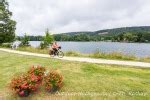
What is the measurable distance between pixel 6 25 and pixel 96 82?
143 ft

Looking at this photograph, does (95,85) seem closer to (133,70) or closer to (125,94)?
(125,94)

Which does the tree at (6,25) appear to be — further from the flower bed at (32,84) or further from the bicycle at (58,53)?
the flower bed at (32,84)

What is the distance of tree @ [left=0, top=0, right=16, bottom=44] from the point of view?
182 feet

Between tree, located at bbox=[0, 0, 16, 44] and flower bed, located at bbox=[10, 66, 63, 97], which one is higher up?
tree, located at bbox=[0, 0, 16, 44]

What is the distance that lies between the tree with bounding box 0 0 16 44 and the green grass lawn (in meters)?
37.7

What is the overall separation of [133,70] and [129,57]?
602 centimetres

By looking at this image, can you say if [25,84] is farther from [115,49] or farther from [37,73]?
[115,49]

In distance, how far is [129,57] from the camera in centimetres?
2344

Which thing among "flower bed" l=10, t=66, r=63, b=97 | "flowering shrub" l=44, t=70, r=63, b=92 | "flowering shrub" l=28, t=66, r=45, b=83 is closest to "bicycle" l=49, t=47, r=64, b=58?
"flowering shrub" l=28, t=66, r=45, b=83

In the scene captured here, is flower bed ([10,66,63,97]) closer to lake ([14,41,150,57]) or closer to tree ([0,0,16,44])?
lake ([14,41,150,57])

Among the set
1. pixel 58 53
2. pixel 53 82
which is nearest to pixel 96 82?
pixel 53 82

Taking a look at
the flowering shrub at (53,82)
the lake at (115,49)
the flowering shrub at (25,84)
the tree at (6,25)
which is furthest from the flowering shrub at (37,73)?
the tree at (6,25)

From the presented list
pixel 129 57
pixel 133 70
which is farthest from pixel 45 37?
pixel 133 70

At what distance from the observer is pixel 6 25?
55719mm
